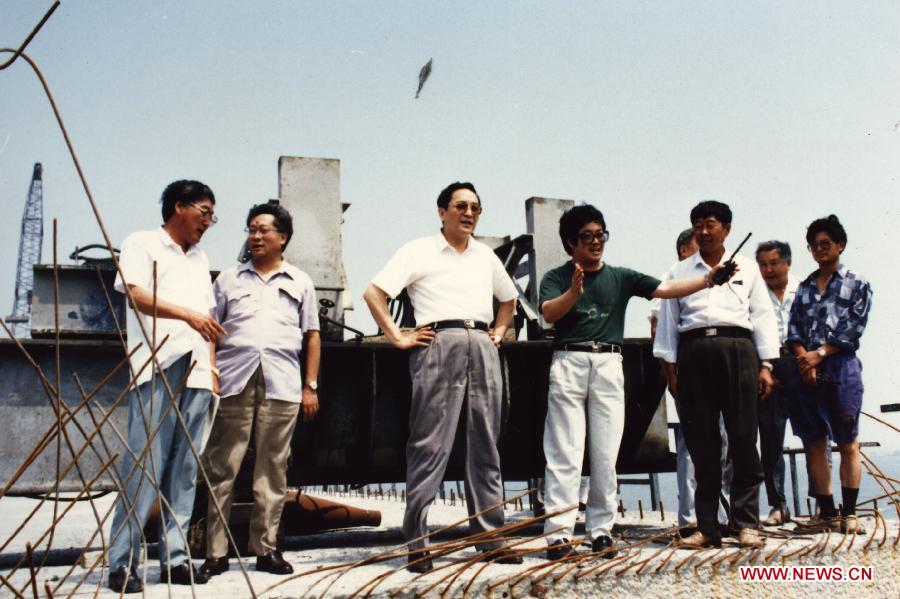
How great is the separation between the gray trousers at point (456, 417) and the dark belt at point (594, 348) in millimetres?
440

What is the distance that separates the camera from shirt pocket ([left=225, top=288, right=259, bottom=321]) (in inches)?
163

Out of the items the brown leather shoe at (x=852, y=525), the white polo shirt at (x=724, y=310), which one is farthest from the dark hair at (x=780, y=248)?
the brown leather shoe at (x=852, y=525)

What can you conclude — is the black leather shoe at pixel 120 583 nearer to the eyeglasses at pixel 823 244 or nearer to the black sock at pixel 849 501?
the black sock at pixel 849 501

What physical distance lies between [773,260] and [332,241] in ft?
10.4

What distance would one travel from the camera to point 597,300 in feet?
13.9

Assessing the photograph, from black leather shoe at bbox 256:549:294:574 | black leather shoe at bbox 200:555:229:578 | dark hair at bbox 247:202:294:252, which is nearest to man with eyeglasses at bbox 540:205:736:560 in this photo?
black leather shoe at bbox 256:549:294:574

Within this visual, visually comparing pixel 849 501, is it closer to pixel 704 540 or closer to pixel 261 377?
pixel 704 540

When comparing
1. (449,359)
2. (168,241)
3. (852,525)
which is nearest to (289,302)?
(168,241)

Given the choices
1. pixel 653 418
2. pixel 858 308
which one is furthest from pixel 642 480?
pixel 858 308

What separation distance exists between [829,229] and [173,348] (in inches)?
159

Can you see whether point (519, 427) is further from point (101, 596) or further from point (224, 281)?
point (101, 596)

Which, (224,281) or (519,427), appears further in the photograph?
(519,427)

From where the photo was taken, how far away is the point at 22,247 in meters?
71.9

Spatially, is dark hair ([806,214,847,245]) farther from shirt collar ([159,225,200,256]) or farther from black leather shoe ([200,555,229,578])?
black leather shoe ([200,555,229,578])
